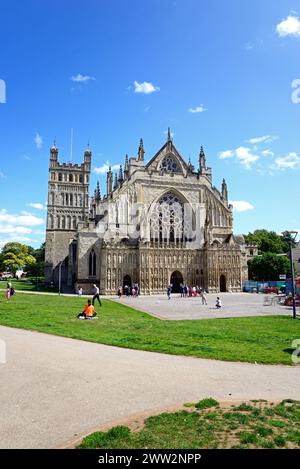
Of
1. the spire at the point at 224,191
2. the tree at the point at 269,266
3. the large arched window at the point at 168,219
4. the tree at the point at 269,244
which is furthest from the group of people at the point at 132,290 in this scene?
the tree at the point at 269,244

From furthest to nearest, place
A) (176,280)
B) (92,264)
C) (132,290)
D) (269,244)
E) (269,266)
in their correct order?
(269,244) → (269,266) → (176,280) → (92,264) → (132,290)

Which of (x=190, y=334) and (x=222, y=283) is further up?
(x=222, y=283)

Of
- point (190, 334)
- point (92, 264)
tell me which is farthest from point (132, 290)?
point (190, 334)

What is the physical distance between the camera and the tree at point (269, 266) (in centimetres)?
6134

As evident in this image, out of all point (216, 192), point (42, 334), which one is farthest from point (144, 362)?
point (216, 192)

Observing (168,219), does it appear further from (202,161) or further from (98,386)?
(98,386)

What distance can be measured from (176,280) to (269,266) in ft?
69.7

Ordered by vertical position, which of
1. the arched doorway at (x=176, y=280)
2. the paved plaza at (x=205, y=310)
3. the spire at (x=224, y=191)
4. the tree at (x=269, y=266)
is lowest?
the paved plaza at (x=205, y=310)

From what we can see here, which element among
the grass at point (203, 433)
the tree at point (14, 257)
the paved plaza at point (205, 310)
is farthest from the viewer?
the tree at point (14, 257)

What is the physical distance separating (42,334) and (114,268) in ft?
107

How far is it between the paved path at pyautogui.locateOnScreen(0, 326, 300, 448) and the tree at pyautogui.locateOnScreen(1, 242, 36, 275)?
75.0 metres

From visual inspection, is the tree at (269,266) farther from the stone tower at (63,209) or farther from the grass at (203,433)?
the grass at (203,433)

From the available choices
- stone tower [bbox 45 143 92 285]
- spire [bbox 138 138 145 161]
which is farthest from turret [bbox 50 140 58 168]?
spire [bbox 138 138 145 161]

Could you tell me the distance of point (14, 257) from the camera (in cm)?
8144
